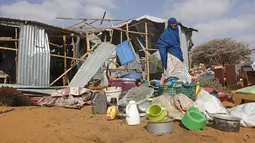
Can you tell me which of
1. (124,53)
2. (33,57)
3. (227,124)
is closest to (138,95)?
(227,124)

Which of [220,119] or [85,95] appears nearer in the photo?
[220,119]

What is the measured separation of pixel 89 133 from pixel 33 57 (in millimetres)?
4957

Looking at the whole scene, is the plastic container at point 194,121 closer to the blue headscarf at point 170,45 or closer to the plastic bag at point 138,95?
the plastic bag at point 138,95

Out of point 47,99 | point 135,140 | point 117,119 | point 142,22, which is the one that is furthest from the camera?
point 142,22

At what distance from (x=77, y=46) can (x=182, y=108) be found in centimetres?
685

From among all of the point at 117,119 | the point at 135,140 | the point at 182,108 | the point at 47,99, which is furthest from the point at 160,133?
the point at 47,99

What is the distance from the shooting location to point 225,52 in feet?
48.9

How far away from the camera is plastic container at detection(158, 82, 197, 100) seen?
4.82 meters

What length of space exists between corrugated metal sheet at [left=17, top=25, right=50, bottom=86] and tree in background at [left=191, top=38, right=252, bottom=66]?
11.0m

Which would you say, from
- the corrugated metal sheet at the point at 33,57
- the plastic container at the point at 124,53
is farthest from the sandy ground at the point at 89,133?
the plastic container at the point at 124,53

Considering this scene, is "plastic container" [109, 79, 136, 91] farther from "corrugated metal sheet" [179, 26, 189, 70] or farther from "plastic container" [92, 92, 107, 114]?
"corrugated metal sheet" [179, 26, 189, 70]

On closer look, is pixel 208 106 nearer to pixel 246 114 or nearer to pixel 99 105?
pixel 246 114

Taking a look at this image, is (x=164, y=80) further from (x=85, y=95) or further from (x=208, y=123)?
(x=85, y=95)

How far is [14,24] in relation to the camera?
7.50m
